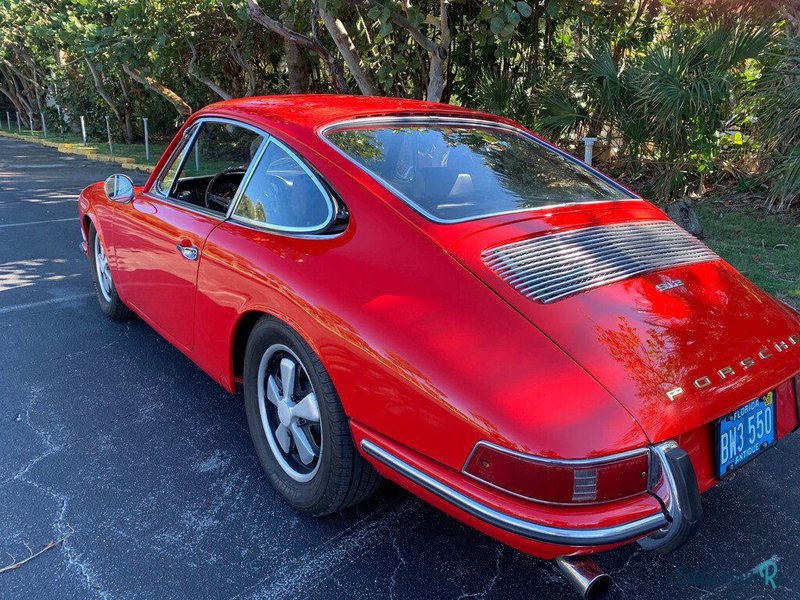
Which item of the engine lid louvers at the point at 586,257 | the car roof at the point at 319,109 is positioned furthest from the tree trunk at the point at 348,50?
the engine lid louvers at the point at 586,257

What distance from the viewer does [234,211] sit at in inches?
117

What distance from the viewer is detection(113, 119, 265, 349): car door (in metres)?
3.11

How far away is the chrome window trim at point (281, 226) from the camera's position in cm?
255

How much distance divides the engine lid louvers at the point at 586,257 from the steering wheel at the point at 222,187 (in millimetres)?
1719

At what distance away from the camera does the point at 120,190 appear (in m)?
3.95

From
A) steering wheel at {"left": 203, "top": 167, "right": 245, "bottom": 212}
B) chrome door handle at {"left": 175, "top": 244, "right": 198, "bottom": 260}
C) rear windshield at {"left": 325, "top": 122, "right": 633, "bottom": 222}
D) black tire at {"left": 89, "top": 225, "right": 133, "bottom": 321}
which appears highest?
rear windshield at {"left": 325, "top": 122, "right": 633, "bottom": 222}

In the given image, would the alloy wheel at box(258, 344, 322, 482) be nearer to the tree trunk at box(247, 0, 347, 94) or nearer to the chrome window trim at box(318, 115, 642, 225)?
the chrome window trim at box(318, 115, 642, 225)

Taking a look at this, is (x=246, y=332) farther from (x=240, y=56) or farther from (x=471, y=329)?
(x=240, y=56)

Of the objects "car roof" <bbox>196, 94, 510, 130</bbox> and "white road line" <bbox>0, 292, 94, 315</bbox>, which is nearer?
"car roof" <bbox>196, 94, 510, 130</bbox>

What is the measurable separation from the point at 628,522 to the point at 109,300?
3.97 m

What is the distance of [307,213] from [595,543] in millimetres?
1625

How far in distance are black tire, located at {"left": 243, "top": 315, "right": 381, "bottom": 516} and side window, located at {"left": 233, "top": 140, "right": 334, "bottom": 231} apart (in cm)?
43

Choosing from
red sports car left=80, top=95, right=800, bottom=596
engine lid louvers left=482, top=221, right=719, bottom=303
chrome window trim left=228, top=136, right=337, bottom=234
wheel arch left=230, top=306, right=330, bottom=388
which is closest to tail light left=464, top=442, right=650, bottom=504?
red sports car left=80, top=95, right=800, bottom=596

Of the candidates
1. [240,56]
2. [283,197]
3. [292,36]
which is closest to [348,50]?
[292,36]
